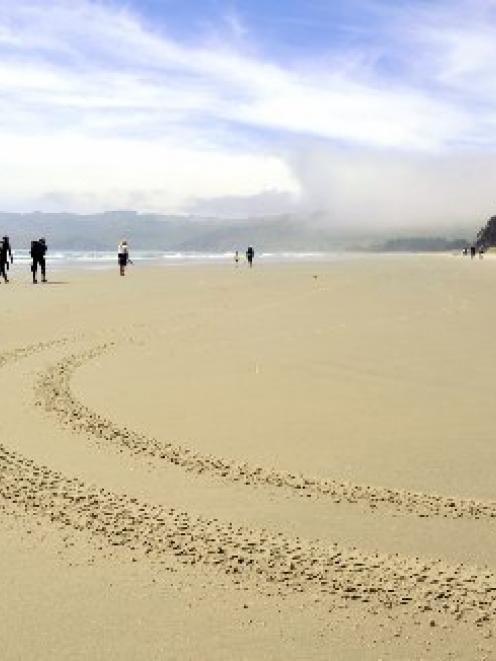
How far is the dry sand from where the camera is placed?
421 centimetres

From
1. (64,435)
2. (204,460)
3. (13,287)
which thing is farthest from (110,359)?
(13,287)

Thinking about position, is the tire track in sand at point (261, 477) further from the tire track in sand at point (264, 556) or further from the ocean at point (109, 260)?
the ocean at point (109, 260)

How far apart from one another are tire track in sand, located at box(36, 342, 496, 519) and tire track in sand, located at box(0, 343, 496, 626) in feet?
3.18

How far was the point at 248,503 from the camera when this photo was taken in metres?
6.21

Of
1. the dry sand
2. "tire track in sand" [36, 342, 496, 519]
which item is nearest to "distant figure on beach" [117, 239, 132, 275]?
the dry sand

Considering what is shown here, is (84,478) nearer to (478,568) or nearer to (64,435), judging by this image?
(64,435)

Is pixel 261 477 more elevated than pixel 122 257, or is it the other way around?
pixel 122 257

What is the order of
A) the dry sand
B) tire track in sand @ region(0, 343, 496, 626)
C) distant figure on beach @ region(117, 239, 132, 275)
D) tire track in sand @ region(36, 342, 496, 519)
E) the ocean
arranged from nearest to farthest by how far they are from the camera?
the dry sand < tire track in sand @ region(0, 343, 496, 626) < tire track in sand @ region(36, 342, 496, 519) < distant figure on beach @ region(117, 239, 132, 275) < the ocean

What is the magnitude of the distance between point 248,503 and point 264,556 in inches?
42.7

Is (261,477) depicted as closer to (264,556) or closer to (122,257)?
(264,556)

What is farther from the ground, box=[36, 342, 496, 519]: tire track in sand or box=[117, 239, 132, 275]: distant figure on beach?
box=[117, 239, 132, 275]: distant figure on beach

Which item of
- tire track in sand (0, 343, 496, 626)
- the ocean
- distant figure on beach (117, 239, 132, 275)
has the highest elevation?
distant figure on beach (117, 239, 132, 275)

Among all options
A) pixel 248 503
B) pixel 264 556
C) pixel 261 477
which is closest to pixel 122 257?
pixel 261 477

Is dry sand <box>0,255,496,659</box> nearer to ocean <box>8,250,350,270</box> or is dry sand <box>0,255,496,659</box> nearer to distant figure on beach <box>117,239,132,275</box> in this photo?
distant figure on beach <box>117,239,132,275</box>
